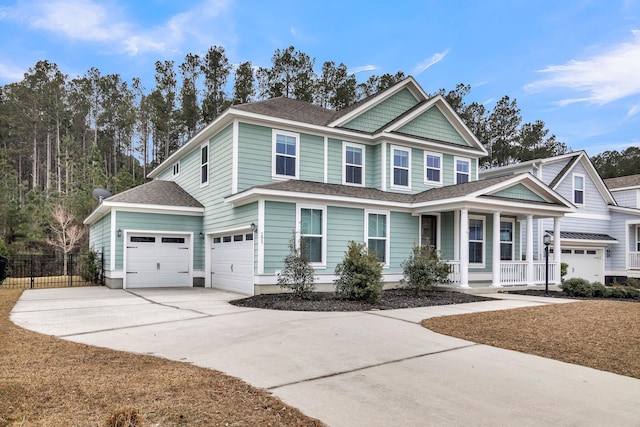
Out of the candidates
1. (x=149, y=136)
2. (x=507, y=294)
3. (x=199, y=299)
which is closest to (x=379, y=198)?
(x=507, y=294)

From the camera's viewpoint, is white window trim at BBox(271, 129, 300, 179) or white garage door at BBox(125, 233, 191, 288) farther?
white garage door at BBox(125, 233, 191, 288)

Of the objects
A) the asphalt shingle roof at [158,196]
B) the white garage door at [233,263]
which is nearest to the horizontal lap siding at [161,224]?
the asphalt shingle roof at [158,196]

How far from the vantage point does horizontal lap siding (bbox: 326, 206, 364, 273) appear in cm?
1385

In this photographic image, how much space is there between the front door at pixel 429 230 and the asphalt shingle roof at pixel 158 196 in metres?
8.73

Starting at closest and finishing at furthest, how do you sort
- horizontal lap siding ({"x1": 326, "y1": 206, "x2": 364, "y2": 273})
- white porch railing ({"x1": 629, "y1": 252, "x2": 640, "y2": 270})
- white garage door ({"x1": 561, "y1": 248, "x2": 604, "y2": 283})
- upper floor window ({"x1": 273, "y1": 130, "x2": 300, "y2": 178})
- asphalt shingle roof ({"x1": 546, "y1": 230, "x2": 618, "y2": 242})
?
horizontal lap siding ({"x1": 326, "y1": 206, "x2": 364, "y2": 273})
upper floor window ({"x1": 273, "y1": 130, "x2": 300, "y2": 178})
asphalt shingle roof ({"x1": 546, "y1": 230, "x2": 618, "y2": 242})
white garage door ({"x1": 561, "y1": 248, "x2": 604, "y2": 283})
white porch railing ({"x1": 629, "y1": 252, "x2": 640, "y2": 270})

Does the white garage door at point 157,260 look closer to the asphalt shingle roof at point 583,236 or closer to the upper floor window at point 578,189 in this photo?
the asphalt shingle roof at point 583,236

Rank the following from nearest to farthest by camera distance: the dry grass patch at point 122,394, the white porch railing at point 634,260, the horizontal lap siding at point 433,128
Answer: the dry grass patch at point 122,394 → the horizontal lap siding at point 433,128 → the white porch railing at point 634,260

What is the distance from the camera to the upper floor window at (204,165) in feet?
53.6

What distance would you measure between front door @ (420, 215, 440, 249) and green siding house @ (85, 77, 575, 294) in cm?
5

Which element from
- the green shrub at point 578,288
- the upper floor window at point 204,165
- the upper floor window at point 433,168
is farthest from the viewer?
the upper floor window at point 433,168

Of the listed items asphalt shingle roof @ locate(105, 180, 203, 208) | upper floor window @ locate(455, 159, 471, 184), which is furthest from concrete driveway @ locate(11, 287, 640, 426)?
upper floor window @ locate(455, 159, 471, 184)

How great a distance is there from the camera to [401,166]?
16.6m

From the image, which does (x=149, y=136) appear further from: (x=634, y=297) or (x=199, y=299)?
(x=634, y=297)

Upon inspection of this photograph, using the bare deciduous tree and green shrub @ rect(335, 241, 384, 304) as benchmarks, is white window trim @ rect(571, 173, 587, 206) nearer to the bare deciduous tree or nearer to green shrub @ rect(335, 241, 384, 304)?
green shrub @ rect(335, 241, 384, 304)
